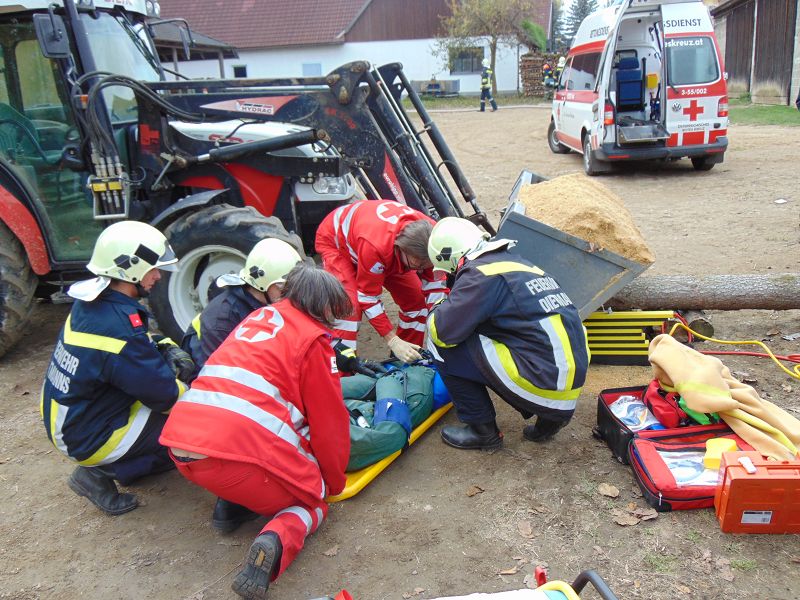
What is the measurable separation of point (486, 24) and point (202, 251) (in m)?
30.3

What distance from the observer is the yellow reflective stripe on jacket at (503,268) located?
3.42 meters

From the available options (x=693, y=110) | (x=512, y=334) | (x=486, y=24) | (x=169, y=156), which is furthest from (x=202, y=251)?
(x=486, y=24)

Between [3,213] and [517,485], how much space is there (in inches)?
167

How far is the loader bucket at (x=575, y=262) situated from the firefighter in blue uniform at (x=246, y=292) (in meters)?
1.57

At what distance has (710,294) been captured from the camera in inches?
190

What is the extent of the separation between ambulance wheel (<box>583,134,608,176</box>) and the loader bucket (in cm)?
773

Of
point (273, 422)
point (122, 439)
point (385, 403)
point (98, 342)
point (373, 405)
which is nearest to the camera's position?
point (273, 422)

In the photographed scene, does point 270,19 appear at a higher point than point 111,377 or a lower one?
higher

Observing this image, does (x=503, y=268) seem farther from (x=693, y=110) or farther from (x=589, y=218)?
(x=693, y=110)

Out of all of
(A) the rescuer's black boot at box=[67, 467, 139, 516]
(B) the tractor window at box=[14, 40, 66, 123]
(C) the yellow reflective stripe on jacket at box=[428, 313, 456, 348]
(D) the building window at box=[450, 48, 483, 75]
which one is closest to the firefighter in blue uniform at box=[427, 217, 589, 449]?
(C) the yellow reflective stripe on jacket at box=[428, 313, 456, 348]

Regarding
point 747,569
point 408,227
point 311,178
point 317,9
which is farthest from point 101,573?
point 317,9

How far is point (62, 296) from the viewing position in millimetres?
5426

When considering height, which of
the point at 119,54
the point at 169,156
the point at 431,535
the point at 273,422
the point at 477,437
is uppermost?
the point at 119,54

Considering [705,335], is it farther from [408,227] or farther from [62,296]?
[62,296]
